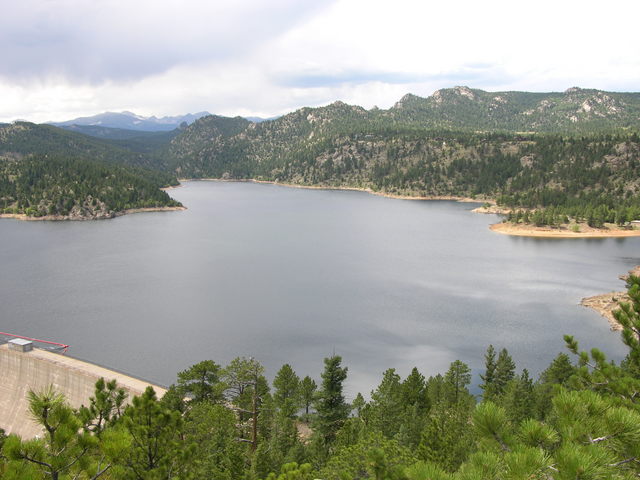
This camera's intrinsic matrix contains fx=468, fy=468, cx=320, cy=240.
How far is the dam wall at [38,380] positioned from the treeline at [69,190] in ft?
357

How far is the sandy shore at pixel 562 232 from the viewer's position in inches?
4375

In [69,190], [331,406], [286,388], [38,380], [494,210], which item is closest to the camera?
[331,406]

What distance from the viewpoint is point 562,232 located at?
113125 millimetres

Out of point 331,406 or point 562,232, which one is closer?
point 331,406

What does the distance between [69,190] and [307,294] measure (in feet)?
384

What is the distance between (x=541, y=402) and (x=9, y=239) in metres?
113

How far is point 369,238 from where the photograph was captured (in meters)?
106

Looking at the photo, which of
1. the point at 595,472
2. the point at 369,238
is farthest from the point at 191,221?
the point at 595,472

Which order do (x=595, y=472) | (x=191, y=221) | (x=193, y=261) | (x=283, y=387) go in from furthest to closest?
(x=191, y=221), (x=193, y=261), (x=283, y=387), (x=595, y=472)

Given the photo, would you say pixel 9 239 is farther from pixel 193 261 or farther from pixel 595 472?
pixel 595 472

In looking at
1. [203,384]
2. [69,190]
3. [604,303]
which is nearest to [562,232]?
[604,303]

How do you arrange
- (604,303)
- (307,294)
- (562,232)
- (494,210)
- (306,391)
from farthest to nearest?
1. (494,210)
2. (562,232)
3. (307,294)
4. (604,303)
5. (306,391)

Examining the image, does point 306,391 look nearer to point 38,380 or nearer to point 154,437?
point 38,380

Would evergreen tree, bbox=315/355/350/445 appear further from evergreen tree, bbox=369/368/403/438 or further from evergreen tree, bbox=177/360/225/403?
evergreen tree, bbox=177/360/225/403
